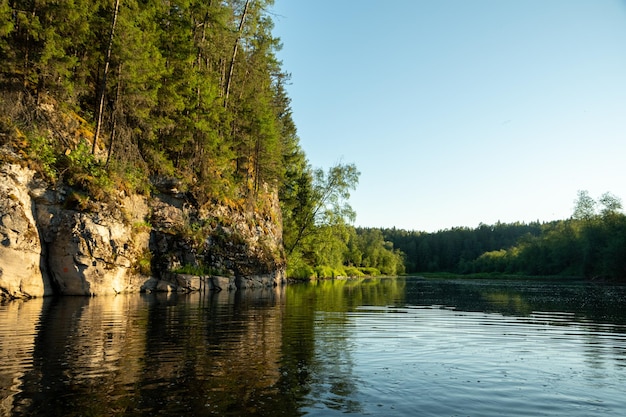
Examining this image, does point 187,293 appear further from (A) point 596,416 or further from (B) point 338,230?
(B) point 338,230

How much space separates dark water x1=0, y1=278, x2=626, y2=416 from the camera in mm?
6832

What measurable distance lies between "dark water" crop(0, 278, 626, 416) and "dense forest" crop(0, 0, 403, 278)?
561 inches

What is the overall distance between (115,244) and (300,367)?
22488 mm

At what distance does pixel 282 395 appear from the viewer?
7340 mm

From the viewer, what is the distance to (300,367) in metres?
9.42

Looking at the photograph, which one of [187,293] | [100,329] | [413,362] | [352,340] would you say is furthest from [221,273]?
[413,362]

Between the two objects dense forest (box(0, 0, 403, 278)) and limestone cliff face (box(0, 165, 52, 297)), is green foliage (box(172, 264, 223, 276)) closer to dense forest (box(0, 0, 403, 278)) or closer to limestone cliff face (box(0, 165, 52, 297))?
dense forest (box(0, 0, 403, 278))

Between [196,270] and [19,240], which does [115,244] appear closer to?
[19,240]

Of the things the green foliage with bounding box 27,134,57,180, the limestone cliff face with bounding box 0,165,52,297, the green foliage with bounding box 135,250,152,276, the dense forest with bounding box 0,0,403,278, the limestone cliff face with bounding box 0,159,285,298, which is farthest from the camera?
the green foliage with bounding box 135,250,152,276

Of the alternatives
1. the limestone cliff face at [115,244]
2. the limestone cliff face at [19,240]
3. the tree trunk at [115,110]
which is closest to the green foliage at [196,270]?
the limestone cliff face at [115,244]

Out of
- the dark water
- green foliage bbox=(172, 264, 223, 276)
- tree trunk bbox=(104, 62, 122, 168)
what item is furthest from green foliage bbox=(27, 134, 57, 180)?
green foliage bbox=(172, 264, 223, 276)

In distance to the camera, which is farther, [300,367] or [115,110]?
[115,110]

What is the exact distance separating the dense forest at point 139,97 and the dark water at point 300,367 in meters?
14.3

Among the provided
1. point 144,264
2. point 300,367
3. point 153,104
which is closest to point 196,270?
point 144,264
